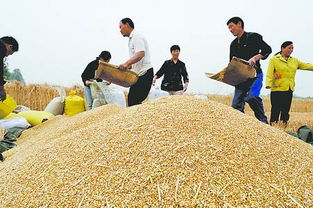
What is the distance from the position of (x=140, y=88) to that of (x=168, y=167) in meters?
1.92

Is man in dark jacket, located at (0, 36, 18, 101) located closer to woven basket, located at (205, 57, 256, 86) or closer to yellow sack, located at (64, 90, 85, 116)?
yellow sack, located at (64, 90, 85, 116)

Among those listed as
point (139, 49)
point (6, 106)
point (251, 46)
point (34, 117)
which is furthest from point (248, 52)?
point (34, 117)

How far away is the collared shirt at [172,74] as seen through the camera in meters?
4.46

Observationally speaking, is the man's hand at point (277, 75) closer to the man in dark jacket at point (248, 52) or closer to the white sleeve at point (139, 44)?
the man in dark jacket at point (248, 52)

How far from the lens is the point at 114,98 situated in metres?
4.89

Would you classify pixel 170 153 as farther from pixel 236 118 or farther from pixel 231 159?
pixel 236 118

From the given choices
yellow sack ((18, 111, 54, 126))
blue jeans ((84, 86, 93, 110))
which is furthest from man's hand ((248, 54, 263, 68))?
yellow sack ((18, 111, 54, 126))

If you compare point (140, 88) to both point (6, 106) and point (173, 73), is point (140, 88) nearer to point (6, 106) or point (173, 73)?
point (173, 73)

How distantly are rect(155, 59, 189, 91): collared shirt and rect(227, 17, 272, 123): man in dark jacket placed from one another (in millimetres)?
1205

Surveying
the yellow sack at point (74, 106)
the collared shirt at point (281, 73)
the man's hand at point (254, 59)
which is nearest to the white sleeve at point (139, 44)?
the man's hand at point (254, 59)

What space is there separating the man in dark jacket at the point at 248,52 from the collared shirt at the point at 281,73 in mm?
780

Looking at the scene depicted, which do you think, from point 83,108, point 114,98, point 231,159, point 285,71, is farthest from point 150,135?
point 83,108

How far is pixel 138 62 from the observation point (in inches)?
127

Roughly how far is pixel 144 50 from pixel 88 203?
7.11ft
